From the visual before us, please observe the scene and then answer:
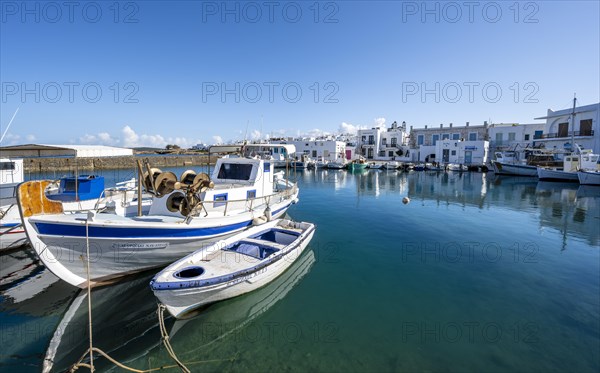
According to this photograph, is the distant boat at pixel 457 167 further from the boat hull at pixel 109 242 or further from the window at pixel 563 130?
the boat hull at pixel 109 242

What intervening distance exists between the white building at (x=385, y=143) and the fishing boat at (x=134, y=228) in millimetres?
62997

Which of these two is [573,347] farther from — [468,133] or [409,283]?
[468,133]

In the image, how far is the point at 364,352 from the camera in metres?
6.08

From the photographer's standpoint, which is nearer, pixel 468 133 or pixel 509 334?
pixel 509 334

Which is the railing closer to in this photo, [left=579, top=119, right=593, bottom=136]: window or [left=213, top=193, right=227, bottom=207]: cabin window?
[left=579, top=119, right=593, bottom=136]: window

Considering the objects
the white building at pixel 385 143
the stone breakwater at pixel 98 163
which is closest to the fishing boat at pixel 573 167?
the white building at pixel 385 143

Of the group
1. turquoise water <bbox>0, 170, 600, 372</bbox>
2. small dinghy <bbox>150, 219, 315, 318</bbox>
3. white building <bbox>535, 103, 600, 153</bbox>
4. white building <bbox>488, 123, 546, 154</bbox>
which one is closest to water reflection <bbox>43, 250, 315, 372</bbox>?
turquoise water <bbox>0, 170, 600, 372</bbox>

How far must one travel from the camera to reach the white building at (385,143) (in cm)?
6897

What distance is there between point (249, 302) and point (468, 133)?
70491 millimetres

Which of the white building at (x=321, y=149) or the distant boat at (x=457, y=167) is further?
the white building at (x=321, y=149)

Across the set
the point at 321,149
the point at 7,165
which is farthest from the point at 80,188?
the point at 321,149

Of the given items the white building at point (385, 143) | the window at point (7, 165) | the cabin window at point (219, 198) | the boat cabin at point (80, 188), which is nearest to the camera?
the cabin window at point (219, 198)

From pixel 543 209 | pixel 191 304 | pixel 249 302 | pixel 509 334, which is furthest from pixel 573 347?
pixel 543 209

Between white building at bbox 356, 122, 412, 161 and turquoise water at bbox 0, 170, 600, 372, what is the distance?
57.9 metres
